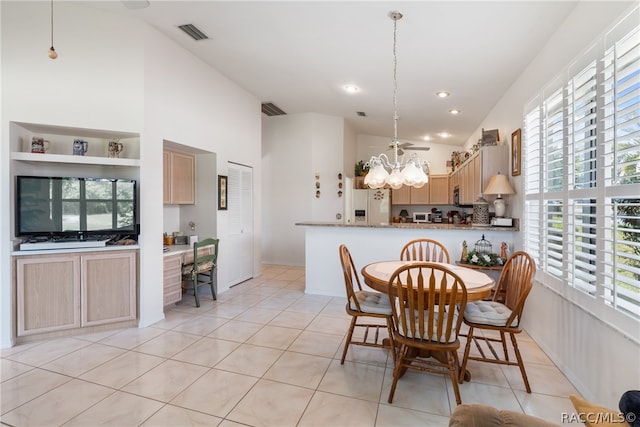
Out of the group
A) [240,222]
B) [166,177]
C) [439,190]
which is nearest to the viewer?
[166,177]

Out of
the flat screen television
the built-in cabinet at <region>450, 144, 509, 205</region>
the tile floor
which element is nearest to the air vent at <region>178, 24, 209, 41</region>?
the flat screen television

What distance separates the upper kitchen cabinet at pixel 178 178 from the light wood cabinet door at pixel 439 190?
5369 millimetres

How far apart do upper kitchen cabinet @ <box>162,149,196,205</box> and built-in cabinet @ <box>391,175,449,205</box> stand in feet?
15.7

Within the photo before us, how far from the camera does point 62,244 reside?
9.97ft

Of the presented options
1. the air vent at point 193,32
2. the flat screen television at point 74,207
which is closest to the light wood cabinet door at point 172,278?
the flat screen television at point 74,207

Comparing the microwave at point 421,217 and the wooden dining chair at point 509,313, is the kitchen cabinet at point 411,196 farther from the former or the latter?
the wooden dining chair at point 509,313

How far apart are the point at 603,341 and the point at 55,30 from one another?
521 centimetres

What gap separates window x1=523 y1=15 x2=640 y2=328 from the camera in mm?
1722

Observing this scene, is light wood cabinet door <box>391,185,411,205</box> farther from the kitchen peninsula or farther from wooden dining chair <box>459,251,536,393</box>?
wooden dining chair <box>459,251,536,393</box>

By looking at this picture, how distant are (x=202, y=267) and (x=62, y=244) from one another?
1.47 metres

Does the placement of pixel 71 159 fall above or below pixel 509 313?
above

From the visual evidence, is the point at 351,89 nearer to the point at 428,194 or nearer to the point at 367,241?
the point at 367,241

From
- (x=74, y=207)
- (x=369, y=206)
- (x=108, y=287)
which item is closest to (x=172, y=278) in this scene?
(x=108, y=287)

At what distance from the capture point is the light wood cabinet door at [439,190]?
23.9ft
